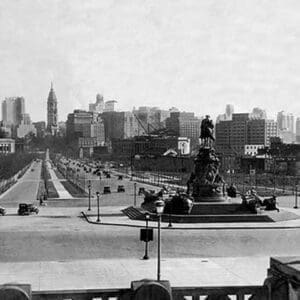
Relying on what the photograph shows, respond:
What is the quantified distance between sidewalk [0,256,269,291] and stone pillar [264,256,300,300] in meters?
11.7

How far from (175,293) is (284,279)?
54.4 inches

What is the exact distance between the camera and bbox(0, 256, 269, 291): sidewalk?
66.7 ft

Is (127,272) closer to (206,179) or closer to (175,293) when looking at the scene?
(175,293)

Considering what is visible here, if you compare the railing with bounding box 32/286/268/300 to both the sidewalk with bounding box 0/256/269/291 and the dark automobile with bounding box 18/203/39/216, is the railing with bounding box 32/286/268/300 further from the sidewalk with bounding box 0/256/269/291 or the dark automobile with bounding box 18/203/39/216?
the dark automobile with bounding box 18/203/39/216

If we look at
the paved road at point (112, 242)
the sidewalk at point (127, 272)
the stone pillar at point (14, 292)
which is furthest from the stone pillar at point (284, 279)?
the paved road at point (112, 242)

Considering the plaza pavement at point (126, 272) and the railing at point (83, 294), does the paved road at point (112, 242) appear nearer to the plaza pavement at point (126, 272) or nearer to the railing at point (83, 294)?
the plaza pavement at point (126, 272)

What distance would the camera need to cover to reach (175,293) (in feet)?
25.7

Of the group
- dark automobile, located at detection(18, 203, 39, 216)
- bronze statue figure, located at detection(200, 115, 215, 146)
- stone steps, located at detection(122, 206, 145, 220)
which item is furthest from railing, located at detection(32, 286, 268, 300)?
bronze statue figure, located at detection(200, 115, 215, 146)

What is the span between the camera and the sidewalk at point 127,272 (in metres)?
20.3

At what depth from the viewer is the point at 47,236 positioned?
34.5 metres

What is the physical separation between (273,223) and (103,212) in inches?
587

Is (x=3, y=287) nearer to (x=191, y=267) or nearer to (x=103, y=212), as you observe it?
(x=191, y=267)

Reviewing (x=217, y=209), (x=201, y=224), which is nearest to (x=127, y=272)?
(x=201, y=224)

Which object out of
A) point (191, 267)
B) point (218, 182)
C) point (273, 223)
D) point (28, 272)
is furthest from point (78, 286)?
point (218, 182)
